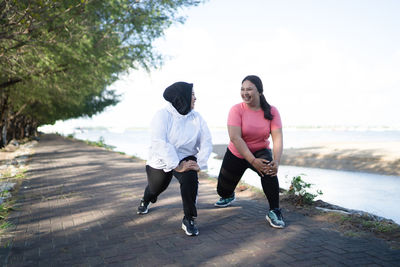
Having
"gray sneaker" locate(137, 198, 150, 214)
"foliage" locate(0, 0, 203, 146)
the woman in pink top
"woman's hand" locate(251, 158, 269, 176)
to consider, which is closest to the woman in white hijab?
the woman in pink top

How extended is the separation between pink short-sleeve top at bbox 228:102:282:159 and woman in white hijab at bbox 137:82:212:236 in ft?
1.87

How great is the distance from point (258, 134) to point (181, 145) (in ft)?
3.72

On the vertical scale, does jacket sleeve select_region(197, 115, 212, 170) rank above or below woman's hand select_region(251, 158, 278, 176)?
above

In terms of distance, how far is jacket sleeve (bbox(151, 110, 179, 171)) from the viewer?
158 inches

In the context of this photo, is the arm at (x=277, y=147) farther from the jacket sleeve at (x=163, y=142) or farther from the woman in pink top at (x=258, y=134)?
the jacket sleeve at (x=163, y=142)

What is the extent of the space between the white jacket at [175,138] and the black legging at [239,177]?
769 millimetres

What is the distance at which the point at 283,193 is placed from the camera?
6199mm

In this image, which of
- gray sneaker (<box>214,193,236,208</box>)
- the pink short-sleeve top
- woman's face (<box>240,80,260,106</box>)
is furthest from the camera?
gray sneaker (<box>214,193,236,208</box>)

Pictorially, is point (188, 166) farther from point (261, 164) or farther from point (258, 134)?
point (258, 134)

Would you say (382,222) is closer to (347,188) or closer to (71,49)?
(347,188)

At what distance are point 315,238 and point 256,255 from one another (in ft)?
2.95

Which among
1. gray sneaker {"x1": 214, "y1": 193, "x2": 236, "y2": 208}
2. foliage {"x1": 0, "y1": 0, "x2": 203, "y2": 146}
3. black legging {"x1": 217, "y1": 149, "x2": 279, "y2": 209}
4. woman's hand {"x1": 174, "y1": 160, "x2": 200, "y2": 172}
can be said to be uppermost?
foliage {"x1": 0, "y1": 0, "x2": 203, "y2": 146}

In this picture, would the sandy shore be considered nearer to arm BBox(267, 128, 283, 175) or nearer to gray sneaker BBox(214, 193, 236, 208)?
gray sneaker BBox(214, 193, 236, 208)

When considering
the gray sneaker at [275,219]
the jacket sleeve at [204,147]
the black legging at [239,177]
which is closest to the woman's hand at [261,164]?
the black legging at [239,177]
